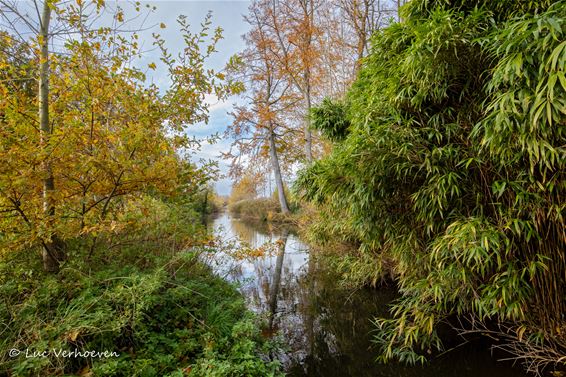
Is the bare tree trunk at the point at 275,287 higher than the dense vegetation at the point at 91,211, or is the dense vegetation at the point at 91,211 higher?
the dense vegetation at the point at 91,211

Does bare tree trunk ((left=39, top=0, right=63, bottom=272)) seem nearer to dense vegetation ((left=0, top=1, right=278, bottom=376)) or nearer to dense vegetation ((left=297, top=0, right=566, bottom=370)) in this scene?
dense vegetation ((left=0, top=1, right=278, bottom=376))

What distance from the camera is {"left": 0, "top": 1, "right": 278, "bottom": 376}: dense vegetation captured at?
187 cm

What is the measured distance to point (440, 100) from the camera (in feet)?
7.51

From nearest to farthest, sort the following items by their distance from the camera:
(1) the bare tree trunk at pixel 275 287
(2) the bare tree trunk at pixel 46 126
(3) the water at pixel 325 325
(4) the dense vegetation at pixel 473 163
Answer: (4) the dense vegetation at pixel 473 163
(2) the bare tree trunk at pixel 46 126
(3) the water at pixel 325 325
(1) the bare tree trunk at pixel 275 287

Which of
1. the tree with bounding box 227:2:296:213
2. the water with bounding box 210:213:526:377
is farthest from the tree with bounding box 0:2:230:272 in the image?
the tree with bounding box 227:2:296:213

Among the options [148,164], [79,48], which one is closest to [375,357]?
[148,164]

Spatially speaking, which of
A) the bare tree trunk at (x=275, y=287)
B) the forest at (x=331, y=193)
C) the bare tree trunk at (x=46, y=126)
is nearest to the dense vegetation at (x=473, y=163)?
the forest at (x=331, y=193)

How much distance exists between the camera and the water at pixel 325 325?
2.63 m

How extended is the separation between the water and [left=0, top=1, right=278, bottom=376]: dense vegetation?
32.9 inches

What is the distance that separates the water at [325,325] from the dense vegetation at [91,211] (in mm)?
835

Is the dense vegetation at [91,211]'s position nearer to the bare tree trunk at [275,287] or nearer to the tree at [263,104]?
the bare tree trunk at [275,287]

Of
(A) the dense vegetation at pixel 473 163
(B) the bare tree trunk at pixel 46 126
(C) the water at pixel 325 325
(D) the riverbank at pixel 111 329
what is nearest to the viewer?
(A) the dense vegetation at pixel 473 163

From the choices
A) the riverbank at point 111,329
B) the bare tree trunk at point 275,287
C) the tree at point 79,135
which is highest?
the tree at point 79,135

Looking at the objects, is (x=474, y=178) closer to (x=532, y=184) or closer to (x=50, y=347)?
(x=532, y=184)
